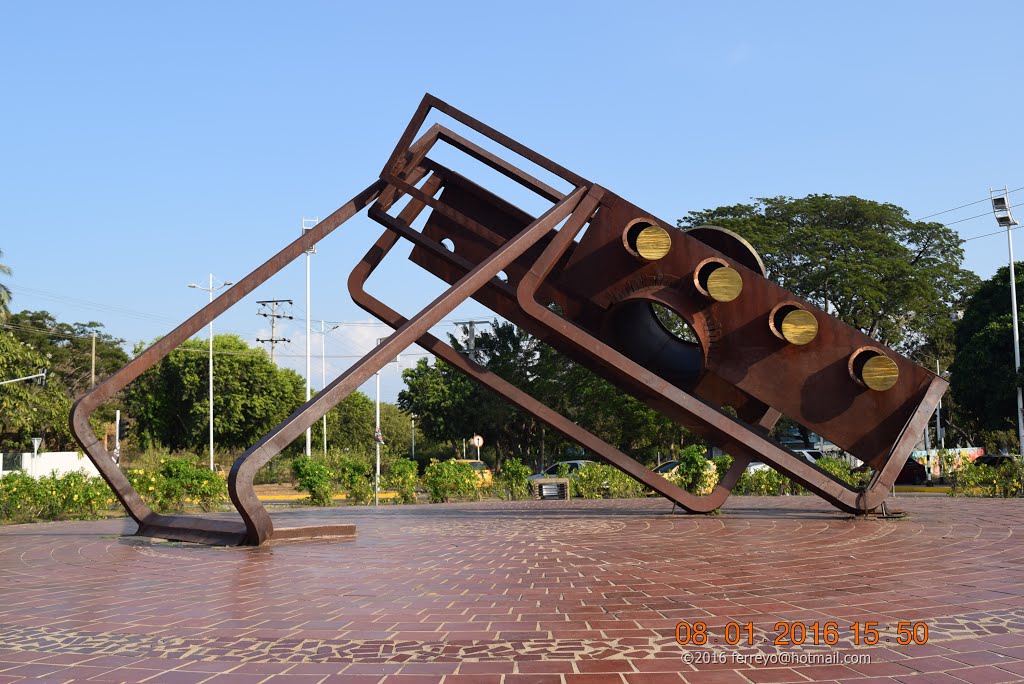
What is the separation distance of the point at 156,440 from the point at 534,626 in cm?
4907

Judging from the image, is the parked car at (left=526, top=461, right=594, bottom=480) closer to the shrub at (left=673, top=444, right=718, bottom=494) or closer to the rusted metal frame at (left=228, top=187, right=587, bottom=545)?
the shrub at (left=673, top=444, right=718, bottom=494)

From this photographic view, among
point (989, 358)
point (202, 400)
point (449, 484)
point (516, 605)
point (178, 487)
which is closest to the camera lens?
point (516, 605)

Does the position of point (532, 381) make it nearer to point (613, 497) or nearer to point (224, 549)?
point (613, 497)

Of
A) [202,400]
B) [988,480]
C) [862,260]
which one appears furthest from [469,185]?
[202,400]

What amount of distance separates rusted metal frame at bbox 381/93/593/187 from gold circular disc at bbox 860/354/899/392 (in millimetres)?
4388

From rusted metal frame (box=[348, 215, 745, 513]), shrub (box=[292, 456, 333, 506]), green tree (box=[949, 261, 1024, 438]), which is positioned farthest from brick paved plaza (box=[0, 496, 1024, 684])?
green tree (box=[949, 261, 1024, 438])

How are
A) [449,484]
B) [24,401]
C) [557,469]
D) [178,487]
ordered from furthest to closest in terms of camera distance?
1. [24,401]
2. [557,469]
3. [449,484]
4. [178,487]

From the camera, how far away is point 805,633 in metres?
4.77

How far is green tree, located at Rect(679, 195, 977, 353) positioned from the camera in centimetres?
3391

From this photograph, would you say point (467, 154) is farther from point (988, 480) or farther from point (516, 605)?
point (988, 480)

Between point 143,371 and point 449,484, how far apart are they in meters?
11.2

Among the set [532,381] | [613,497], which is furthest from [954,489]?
[532,381]

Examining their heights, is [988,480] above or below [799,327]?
below

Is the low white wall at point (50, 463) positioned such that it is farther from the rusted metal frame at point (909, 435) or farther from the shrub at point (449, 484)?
the rusted metal frame at point (909, 435)
